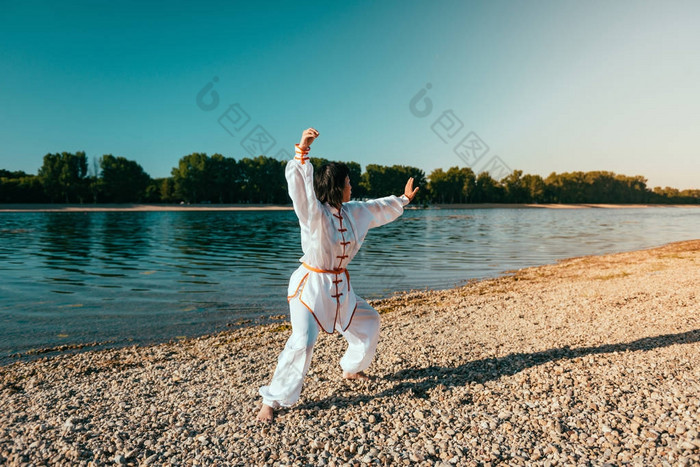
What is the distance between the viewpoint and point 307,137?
13.6 ft

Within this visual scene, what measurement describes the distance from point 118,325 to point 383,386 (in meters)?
7.02

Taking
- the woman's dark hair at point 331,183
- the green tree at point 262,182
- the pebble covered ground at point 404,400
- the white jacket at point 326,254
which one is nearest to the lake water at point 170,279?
the pebble covered ground at point 404,400

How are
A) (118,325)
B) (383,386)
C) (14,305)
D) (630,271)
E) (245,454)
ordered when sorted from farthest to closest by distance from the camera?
(630,271), (14,305), (118,325), (383,386), (245,454)

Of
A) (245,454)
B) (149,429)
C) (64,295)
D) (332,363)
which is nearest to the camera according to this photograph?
(245,454)

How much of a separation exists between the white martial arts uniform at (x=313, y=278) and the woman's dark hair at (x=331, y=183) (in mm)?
84

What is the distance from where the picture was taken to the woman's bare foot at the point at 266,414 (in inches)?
172

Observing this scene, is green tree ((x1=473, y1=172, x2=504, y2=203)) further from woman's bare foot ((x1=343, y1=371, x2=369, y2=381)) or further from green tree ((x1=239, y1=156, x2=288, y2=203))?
woman's bare foot ((x1=343, y1=371, x2=369, y2=381))

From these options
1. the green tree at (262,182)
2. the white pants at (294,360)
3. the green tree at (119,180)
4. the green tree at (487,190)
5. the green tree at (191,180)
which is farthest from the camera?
the green tree at (487,190)

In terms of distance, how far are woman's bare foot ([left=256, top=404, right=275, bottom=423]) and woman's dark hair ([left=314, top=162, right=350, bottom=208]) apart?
2164 mm

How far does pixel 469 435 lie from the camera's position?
3.98m

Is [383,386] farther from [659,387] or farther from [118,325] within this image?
[118,325]

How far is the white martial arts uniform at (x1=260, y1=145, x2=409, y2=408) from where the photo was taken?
13.7ft

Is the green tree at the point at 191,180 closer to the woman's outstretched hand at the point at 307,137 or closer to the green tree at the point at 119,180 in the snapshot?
the green tree at the point at 119,180

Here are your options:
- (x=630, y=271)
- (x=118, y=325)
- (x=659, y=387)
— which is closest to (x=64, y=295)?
(x=118, y=325)
